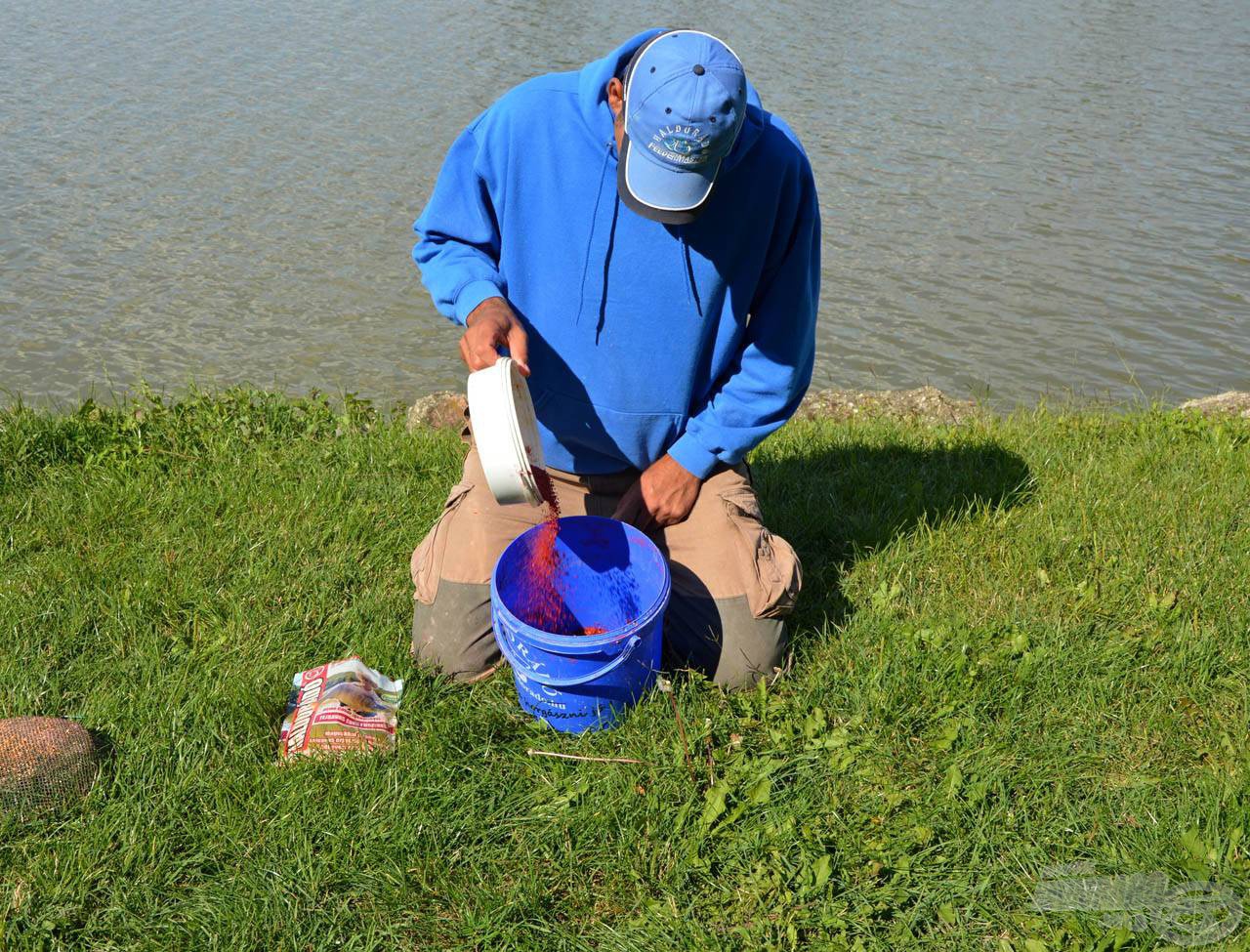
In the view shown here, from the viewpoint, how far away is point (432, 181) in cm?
951

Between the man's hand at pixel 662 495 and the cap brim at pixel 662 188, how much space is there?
34.0 inches

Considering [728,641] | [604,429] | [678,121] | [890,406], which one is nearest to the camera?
[678,121]

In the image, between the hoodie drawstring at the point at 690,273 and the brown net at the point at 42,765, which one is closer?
the brown net at the point at 42,765

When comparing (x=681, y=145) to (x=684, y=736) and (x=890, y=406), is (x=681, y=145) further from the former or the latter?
(x=890, y=406)

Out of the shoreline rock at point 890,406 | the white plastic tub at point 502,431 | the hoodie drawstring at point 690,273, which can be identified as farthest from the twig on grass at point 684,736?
the shoreline rock at point 890,406

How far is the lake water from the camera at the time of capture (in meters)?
7.21

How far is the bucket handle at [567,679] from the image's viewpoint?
9.21 ft

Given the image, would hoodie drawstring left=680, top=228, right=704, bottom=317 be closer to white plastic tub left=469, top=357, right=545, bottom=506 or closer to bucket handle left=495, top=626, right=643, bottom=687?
white plastic tub left=469, top=357, right=545, bottom=506

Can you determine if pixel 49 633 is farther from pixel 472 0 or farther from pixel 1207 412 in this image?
pixel 472 0

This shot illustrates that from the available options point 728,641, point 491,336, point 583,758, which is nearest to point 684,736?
point 583,758

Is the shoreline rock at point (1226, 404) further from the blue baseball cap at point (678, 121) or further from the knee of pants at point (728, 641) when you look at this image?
the blue baseball cap at point (678, 121)

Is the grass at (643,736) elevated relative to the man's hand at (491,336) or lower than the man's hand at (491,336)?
lower

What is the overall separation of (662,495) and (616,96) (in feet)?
3.94

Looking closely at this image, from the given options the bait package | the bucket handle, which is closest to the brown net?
the bait package
